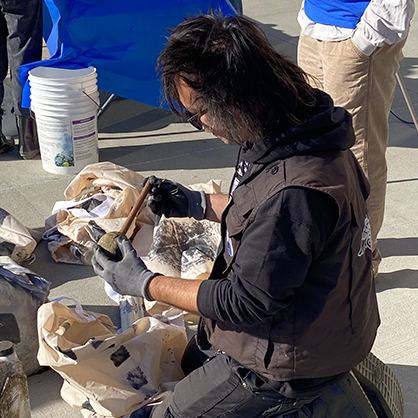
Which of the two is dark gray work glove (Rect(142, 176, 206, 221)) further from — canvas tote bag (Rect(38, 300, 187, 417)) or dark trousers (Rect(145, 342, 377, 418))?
dark trousers (Rect(145, 342, 377, 418))

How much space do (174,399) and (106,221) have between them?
1.43 metres

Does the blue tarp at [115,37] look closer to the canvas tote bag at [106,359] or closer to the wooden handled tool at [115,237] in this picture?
the wooden handled tool at [115,237]

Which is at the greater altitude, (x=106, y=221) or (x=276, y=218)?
(x=276, y=218)

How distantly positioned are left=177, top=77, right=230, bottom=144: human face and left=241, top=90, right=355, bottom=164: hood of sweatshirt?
13 centimetres

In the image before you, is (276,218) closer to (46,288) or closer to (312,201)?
(312,201)

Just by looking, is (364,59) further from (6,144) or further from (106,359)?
(6,144)

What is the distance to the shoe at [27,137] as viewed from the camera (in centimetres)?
443

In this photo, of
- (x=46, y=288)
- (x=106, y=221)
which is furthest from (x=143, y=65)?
(x=46, y=288)

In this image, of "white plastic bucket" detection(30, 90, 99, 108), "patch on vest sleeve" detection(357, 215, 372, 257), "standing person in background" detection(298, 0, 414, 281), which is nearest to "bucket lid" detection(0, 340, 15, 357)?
"patch on vest sleeve" detection(357, 215, 372, 257)

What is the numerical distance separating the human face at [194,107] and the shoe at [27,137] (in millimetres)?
3006

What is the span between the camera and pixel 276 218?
156 cm

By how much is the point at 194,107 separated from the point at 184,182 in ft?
8.27

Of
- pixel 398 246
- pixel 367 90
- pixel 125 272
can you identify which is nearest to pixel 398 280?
pixel 398 246

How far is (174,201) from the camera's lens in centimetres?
237
